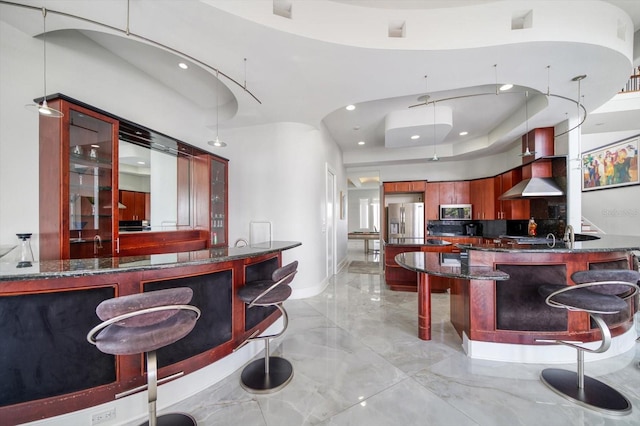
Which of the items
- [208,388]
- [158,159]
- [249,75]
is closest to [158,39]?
[249,75]

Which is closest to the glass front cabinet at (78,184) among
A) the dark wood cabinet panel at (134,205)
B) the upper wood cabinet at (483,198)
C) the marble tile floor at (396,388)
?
the dark wood cabinet panel at (134,205)

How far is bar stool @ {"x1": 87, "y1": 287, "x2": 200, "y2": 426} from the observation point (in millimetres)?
1114

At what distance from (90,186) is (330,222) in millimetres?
3901

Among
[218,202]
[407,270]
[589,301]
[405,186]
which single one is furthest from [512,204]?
[218,202]

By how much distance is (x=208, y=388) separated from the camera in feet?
6.24

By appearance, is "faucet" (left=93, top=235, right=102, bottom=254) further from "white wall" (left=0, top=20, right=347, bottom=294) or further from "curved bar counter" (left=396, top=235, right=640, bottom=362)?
"curved bar counter" (left=396, top=235, right=640, bottom=362)

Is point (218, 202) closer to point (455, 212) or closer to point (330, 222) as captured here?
point (330, 222)

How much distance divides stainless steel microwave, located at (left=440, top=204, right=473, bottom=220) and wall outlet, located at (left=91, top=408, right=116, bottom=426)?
670 centimetres

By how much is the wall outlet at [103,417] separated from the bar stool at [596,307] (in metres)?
3.13

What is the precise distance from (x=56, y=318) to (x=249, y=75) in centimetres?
256

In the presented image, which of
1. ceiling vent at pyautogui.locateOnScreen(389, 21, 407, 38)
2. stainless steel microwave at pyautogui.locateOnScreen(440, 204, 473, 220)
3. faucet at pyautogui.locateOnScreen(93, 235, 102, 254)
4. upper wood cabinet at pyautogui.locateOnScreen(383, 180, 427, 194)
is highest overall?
ceiling vent at pyautogui.locateOnScreen(389, 21, 407, 38)

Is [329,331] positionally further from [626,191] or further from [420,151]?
[626,191]

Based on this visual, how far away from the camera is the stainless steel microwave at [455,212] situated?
20.4ft

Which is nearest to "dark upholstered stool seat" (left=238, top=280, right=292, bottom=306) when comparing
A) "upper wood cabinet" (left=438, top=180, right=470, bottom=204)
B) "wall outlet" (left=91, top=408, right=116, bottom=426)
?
"wall outlet" (left=91, top=408, right=116, bottom=426)
